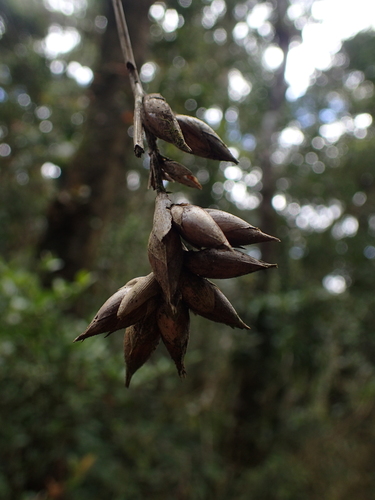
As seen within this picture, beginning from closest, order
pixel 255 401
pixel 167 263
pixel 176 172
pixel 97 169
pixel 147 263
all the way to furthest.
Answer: pixel 167 263
pixel 176 172
pixel 97 169
pixel 255 401
pixel 147 263

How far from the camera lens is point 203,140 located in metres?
0.73

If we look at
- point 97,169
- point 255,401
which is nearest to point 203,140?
point 97,169

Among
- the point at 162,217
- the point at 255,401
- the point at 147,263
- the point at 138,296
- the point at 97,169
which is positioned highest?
the point at 162,217

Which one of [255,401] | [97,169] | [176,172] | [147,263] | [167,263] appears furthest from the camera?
[147,263]

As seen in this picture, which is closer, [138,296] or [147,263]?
[138,296]

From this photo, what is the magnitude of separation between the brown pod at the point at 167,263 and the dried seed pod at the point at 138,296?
3 cm

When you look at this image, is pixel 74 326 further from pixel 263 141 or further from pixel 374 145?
pixel 374 145

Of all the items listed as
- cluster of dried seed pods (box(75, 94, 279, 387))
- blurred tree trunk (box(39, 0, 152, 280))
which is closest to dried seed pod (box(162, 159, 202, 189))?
cluster of dried seed pods (box(75, 94, 279, 387))

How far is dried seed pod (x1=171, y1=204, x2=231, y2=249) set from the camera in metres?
0.60

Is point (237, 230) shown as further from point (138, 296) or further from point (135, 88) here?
point (135, 88)

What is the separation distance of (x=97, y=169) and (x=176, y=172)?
2470mm

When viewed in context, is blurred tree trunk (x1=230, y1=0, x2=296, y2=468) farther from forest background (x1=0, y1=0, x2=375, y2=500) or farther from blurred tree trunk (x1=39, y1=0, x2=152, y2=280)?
blurred tree trunk (x1=39, y1=0, x2=152, y2=280)

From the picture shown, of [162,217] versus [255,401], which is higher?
[162,217]

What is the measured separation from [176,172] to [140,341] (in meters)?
0.29
